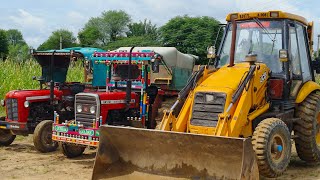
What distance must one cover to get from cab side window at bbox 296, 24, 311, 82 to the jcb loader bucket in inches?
121

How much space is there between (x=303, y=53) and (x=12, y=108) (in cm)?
623

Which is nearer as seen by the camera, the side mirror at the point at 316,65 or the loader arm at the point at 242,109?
the loader arm at the point at 242,109

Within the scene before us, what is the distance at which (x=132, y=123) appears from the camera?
9.46 metres

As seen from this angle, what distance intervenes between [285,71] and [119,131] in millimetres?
2977

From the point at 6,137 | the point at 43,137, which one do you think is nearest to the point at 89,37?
the point at 6,137

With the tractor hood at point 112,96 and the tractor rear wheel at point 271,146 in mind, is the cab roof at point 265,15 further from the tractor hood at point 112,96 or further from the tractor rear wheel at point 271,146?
the tractor hood at point 112,96

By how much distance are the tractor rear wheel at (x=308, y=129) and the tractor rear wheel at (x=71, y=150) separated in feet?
13.9

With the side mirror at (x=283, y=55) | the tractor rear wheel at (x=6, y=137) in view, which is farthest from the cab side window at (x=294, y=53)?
the tractor rear wheel at (x=6, y=137)

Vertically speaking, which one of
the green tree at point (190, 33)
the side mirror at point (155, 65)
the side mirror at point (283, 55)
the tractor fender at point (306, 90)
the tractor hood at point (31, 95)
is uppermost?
the green tree at point (190, 33)

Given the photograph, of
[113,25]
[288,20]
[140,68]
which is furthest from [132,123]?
[113,25]

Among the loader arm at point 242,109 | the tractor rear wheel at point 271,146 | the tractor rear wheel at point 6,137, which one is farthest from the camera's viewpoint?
the tractor rear wheel at point 6,137

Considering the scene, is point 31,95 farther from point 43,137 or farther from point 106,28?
point 106,28

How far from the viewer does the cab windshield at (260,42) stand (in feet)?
24.9

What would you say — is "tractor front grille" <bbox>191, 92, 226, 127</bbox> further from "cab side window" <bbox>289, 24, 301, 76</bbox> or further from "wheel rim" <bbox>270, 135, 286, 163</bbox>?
"cab side window" <bbox>289, 24, 301, 76</bbox>
